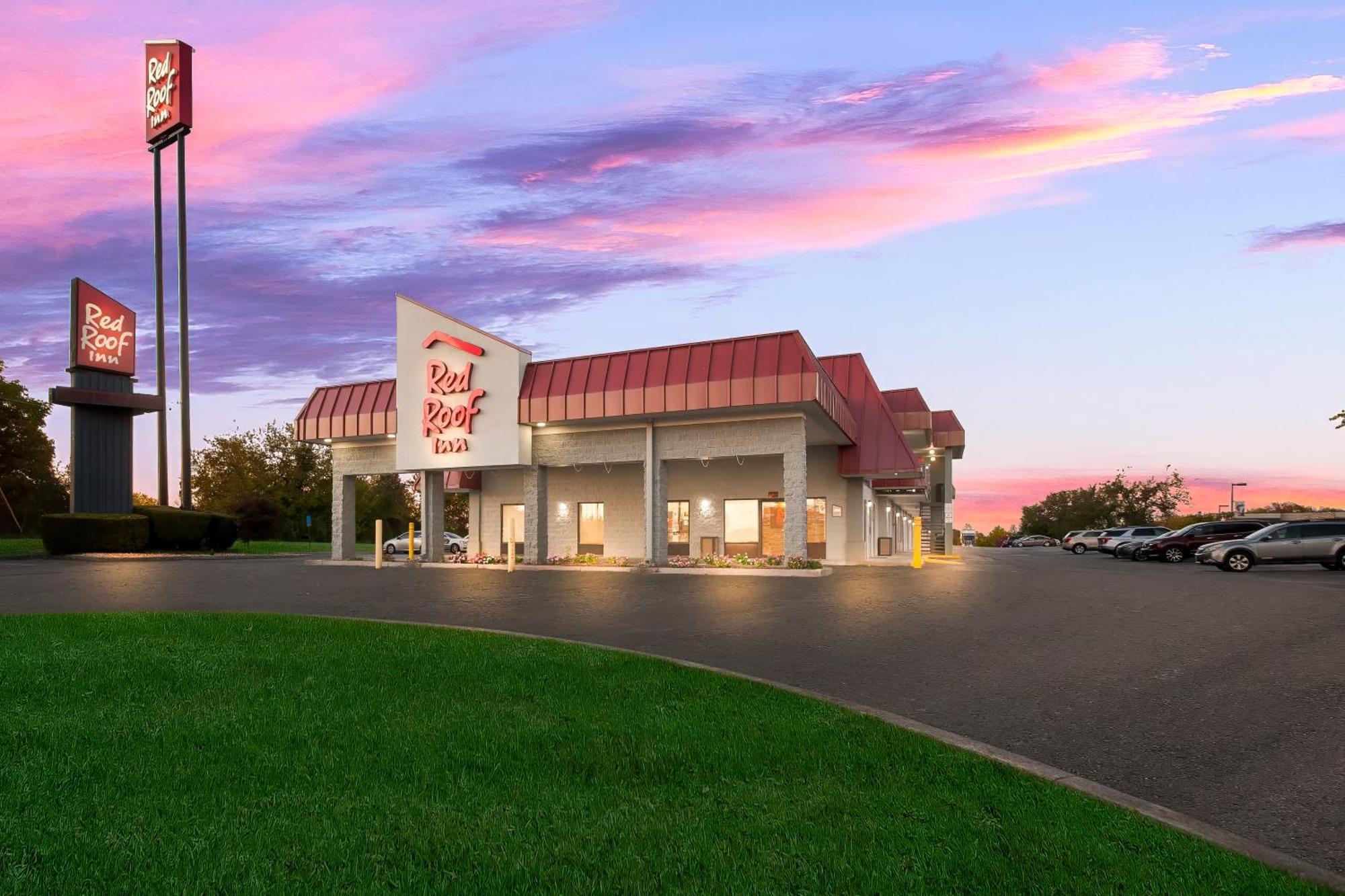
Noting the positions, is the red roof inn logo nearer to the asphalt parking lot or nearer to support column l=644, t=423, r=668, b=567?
support column l=644, t=423, r=668, b=567

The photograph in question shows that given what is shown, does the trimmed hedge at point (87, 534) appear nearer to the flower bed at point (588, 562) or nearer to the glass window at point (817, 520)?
the flower bed at point (588, 562)

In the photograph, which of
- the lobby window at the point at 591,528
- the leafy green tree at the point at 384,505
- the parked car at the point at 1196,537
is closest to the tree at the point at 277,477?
the leafy green tree at the point at 384,505

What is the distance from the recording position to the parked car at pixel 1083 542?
56906mm

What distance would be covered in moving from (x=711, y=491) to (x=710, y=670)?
79.2ft

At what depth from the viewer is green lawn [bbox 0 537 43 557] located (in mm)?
34475

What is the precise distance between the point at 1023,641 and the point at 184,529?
36.8 m

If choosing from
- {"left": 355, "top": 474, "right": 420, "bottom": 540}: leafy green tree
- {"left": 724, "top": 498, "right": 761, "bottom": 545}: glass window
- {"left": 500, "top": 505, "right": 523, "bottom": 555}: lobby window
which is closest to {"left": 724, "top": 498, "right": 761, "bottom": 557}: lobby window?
{"left": 724, "top": 498, "right": 761, "bottom": 545}: glass window

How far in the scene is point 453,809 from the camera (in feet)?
16.8

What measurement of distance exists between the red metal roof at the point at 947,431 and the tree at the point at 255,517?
37761 millimetres

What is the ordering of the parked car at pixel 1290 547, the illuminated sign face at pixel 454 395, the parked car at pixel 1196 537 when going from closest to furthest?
the parked car at pixel 1290 547 < the illuminated sign face at pixel 454 395 < the parked car at pixel 1196 537

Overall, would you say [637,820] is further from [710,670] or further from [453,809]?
[710,670]

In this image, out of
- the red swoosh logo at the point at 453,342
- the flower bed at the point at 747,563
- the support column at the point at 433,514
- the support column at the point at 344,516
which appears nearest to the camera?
the flower bed at the point at 747,563

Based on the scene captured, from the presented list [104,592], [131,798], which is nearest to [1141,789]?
[131,798]

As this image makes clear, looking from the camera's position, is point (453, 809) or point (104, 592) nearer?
point (453, 809)
